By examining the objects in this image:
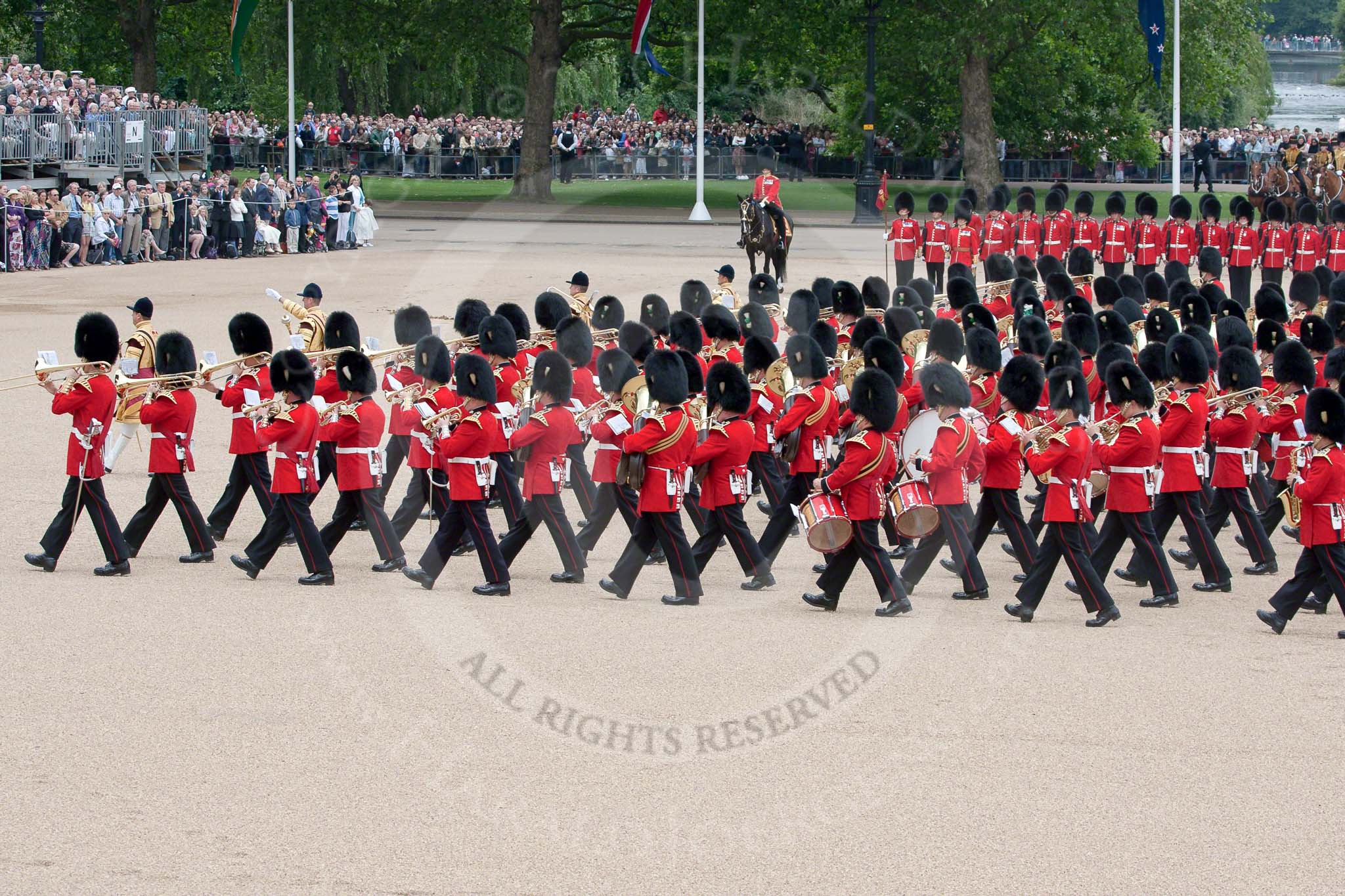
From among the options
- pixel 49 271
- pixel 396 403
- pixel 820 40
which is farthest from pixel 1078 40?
pixel 396 403

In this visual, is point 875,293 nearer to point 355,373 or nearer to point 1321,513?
point 355,373

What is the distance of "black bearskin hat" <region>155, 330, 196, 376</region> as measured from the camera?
31.3ft

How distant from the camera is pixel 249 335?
33.3 feet

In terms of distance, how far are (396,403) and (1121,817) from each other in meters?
6.08

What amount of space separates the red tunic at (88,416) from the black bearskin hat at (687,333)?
3.41m

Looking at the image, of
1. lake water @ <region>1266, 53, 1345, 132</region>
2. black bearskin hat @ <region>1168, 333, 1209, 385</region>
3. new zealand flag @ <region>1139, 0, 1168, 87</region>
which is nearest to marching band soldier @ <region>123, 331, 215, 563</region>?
black bearskin hat @ <region>1168, 333, 1209, 385</region>

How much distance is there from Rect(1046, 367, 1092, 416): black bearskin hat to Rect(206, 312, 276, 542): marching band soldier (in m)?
4.05

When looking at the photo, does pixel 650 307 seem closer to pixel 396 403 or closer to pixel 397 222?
pixel 396 403

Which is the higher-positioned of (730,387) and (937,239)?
(937,239)

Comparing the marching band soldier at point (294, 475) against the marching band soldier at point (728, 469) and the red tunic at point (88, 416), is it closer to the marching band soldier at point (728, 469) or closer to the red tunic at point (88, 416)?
the red tunic at point (88, 416)

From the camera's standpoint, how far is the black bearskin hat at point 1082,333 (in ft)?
37.6

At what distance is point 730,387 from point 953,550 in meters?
1.42

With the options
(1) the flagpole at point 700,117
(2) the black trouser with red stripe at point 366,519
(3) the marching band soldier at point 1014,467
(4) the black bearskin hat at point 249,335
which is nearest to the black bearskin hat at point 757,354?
(3) the marching band soldier at point 1014,467

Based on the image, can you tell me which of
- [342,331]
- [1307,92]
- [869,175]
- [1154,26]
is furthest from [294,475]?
[1307,92]
